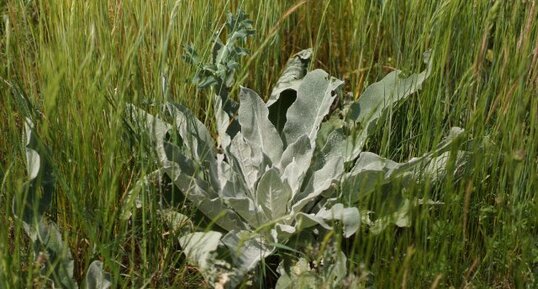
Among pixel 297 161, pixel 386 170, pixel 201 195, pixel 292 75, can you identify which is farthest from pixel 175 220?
pixel 292 75

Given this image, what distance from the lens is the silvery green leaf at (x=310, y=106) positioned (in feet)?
7.54

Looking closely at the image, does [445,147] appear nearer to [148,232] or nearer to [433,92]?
[433,92]

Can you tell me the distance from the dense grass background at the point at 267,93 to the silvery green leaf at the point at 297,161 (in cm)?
21

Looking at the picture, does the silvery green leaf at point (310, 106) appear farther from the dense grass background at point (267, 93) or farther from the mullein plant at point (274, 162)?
the dense grass background at point (267, 93)

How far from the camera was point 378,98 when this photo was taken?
2.34 metres

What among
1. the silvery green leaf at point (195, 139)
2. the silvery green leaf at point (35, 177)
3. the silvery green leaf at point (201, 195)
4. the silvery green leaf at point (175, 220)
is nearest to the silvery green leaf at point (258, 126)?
the silvery green leaf at point (195, 139)

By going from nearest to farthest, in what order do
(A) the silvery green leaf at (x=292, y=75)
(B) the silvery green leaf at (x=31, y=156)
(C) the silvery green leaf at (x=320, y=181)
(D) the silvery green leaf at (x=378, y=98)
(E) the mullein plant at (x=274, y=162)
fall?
(B) the silvery green leaf at (x=31, y=156), (E) the mullein plant at (x=274, y=162), (C) the silvery green leaf at (x=320, y=181), (D) the silvery green leaf at (x=378, y=98), (A) the silvery green leaf at (x=292, y=75)

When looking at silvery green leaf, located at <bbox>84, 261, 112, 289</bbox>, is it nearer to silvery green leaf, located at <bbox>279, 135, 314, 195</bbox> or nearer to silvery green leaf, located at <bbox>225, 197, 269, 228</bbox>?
silvery green leaf, located at <bbox>225, 197, 269, 228</bbox>

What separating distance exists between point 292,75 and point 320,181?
41 centimetres

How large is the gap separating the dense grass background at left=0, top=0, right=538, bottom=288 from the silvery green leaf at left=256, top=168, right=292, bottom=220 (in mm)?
221

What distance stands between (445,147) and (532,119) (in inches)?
9.4

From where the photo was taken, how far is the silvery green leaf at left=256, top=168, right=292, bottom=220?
2.04 metres

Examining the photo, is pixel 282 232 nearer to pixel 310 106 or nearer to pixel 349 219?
pixel 349 219

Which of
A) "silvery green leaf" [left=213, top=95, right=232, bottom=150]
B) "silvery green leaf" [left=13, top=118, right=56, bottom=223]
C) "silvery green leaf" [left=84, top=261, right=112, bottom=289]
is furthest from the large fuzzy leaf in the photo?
"silvery green leaf" [left=13, top=118, right=56, bottom=223]
